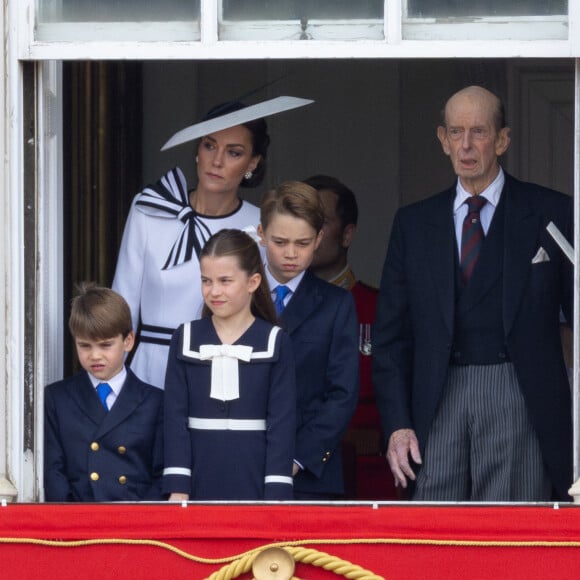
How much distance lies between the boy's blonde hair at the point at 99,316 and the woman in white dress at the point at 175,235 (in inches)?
13.2

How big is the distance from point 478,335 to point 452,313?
0.09 metres

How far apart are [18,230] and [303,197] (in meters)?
0.89

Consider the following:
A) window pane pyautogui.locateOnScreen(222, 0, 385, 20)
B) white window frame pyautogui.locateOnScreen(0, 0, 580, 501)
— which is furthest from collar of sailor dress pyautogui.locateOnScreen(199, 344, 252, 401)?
window pane pyautogui.locateOnScreen(222, 0, 385, 20)

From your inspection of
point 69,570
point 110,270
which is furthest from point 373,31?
point 110,270

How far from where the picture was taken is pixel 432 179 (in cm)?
721

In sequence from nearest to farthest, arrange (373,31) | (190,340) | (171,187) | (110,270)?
(373,31), (190,340), (171,187), (110,270)

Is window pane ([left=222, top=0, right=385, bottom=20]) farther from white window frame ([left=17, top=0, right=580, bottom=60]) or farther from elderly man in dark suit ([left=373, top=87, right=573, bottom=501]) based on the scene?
elderly man in dark suit ([left=373, top=87, right=573, bottom=501])

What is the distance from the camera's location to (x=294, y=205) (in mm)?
4910

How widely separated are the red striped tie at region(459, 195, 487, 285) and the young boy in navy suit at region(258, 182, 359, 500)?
0.34 metres

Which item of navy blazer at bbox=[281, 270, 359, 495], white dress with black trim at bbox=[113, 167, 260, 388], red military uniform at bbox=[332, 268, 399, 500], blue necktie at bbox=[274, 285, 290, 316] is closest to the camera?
navy blazer at bbox=[281, 270, 359, 495]

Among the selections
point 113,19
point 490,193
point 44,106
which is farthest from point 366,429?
point 113,19

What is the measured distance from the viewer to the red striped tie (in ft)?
16.0

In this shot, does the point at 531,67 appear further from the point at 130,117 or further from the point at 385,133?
the point at 130,117

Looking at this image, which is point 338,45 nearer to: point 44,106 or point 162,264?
point 44,106
